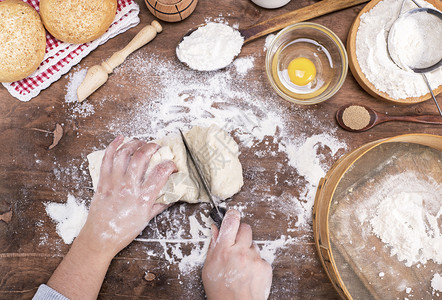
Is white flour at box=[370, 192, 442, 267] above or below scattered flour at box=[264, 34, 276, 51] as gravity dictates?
below

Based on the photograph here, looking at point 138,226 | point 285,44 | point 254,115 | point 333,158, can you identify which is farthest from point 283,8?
point 138,226

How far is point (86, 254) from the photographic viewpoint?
1034mm

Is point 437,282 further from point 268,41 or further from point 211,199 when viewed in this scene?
point 268,41

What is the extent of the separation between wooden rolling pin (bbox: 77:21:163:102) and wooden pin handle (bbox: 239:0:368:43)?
0.28m

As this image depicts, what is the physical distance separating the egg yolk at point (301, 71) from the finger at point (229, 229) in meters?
0.46

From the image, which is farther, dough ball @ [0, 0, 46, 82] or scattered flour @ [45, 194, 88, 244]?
scattered flour @ [45, 194, 88, 244]

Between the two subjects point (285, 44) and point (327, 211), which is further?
point (285, 44)

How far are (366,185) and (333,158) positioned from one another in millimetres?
124

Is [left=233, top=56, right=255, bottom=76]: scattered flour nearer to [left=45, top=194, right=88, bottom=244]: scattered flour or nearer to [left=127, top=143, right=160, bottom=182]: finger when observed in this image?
[left=127, top=143, right=160, bottom=182]: finger

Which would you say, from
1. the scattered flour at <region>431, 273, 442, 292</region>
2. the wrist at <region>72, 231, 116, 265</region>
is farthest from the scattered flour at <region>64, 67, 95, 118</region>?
the scattered flour at <region>431, 273, 442, 292</region>

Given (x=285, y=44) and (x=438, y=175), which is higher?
(x=285, y=44)

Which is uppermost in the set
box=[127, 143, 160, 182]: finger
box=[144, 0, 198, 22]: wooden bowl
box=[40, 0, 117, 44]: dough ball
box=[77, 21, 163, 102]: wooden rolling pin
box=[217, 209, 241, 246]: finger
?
box=[40, 0, 117, 44]: dough ball

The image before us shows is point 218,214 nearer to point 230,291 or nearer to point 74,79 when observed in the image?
point 230,291

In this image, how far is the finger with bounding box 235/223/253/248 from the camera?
102 centimetres
